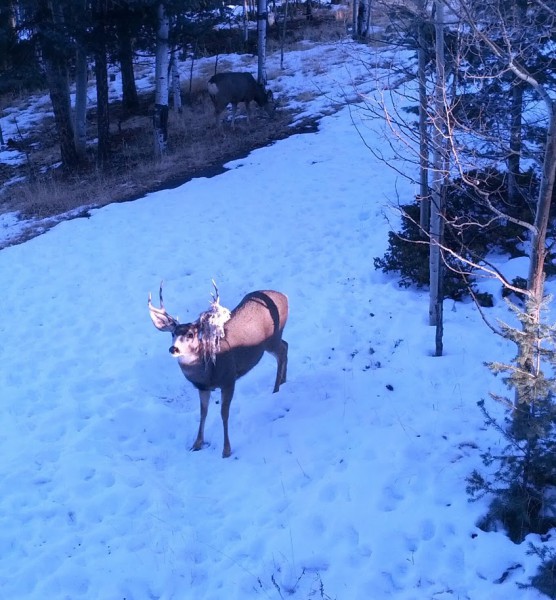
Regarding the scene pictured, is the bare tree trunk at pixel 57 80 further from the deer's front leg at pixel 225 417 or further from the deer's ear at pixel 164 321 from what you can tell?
the deer's front leg at pixel 225 417

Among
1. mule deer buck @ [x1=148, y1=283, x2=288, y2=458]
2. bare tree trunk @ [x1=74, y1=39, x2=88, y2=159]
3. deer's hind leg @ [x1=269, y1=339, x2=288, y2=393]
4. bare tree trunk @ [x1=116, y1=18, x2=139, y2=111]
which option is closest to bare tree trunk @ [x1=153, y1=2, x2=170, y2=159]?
bare tree trunk @ [x1=116, y1=18, x2=139, y2=111]

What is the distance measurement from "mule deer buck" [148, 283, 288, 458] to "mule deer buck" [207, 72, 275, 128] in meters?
14.3

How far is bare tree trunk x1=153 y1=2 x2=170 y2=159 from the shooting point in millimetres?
18578

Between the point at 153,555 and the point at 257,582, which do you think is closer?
the point at 257,582

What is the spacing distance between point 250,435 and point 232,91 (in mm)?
15788

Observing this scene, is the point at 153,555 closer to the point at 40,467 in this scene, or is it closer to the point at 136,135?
the point at 40,467

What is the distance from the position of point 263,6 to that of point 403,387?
1857 cm

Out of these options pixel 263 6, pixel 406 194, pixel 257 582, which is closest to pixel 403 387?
pixel 257 582

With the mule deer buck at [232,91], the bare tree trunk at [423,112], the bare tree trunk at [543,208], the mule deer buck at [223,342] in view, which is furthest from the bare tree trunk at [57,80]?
the bare tree trunk at [543,208]

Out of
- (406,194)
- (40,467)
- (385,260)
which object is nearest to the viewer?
(40,467)

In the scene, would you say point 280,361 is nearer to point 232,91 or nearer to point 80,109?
point 232,91

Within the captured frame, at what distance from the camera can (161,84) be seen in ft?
61.2

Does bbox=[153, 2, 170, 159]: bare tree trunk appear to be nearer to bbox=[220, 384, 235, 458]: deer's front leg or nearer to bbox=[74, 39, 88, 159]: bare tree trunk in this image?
bbox=[74, 39, 88, 159]: bare tree trunk

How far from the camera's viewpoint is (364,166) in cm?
1559
